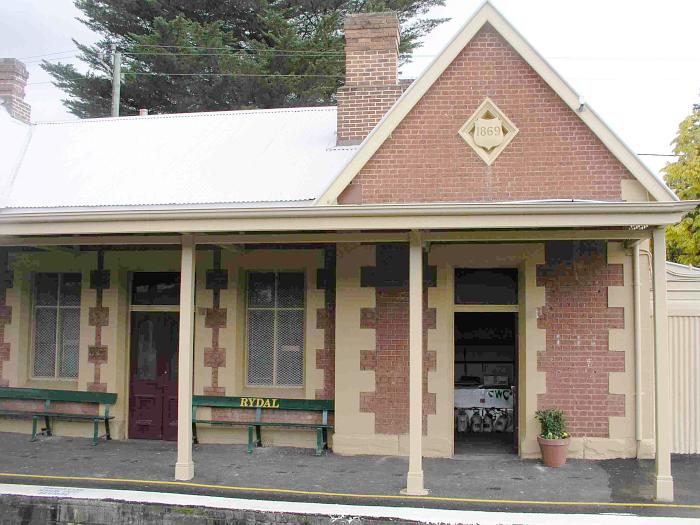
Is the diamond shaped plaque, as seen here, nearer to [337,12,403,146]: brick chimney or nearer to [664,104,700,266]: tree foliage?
[337,12,403,146]: brick chimney

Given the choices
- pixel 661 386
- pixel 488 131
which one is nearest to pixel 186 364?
pixel 488 131

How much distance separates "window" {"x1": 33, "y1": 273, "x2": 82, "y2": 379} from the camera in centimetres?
1173

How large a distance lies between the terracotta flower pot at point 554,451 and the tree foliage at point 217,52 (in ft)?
53.5

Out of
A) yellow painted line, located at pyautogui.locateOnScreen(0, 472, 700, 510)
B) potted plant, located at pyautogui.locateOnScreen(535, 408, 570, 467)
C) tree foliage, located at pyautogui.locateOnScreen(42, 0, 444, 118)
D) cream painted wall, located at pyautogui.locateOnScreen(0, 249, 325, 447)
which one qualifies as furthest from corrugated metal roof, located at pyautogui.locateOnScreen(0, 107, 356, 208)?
tree foliage, located at pyautogui.locateOnScreen(42, 0, 444, 118)

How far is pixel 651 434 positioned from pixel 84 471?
7.31 metres

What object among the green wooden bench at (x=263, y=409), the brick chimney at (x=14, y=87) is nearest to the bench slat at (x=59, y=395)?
the green wooden bench at (x=263, y=409)

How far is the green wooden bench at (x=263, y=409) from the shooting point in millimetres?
10344

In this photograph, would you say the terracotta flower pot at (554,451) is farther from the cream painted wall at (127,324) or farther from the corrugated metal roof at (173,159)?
the corrugated metal roof at (173,159)

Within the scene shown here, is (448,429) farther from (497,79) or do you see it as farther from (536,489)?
(497,79)

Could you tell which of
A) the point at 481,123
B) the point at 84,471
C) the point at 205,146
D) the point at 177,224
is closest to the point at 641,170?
the point at 481,123

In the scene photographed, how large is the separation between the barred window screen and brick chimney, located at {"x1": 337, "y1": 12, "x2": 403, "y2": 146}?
2.41m

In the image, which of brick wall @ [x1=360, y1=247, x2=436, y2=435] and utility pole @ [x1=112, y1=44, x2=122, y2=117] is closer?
brick wall @ [x1=360, y1=247, x2=436, y2=435]

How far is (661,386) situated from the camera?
26.2 ft

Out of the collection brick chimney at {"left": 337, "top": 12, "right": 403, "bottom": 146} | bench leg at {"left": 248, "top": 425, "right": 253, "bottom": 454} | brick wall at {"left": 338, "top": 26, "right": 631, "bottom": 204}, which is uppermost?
brick chimney at {"left": 337, "top": 12, "right": 403, "bottom": 146}
